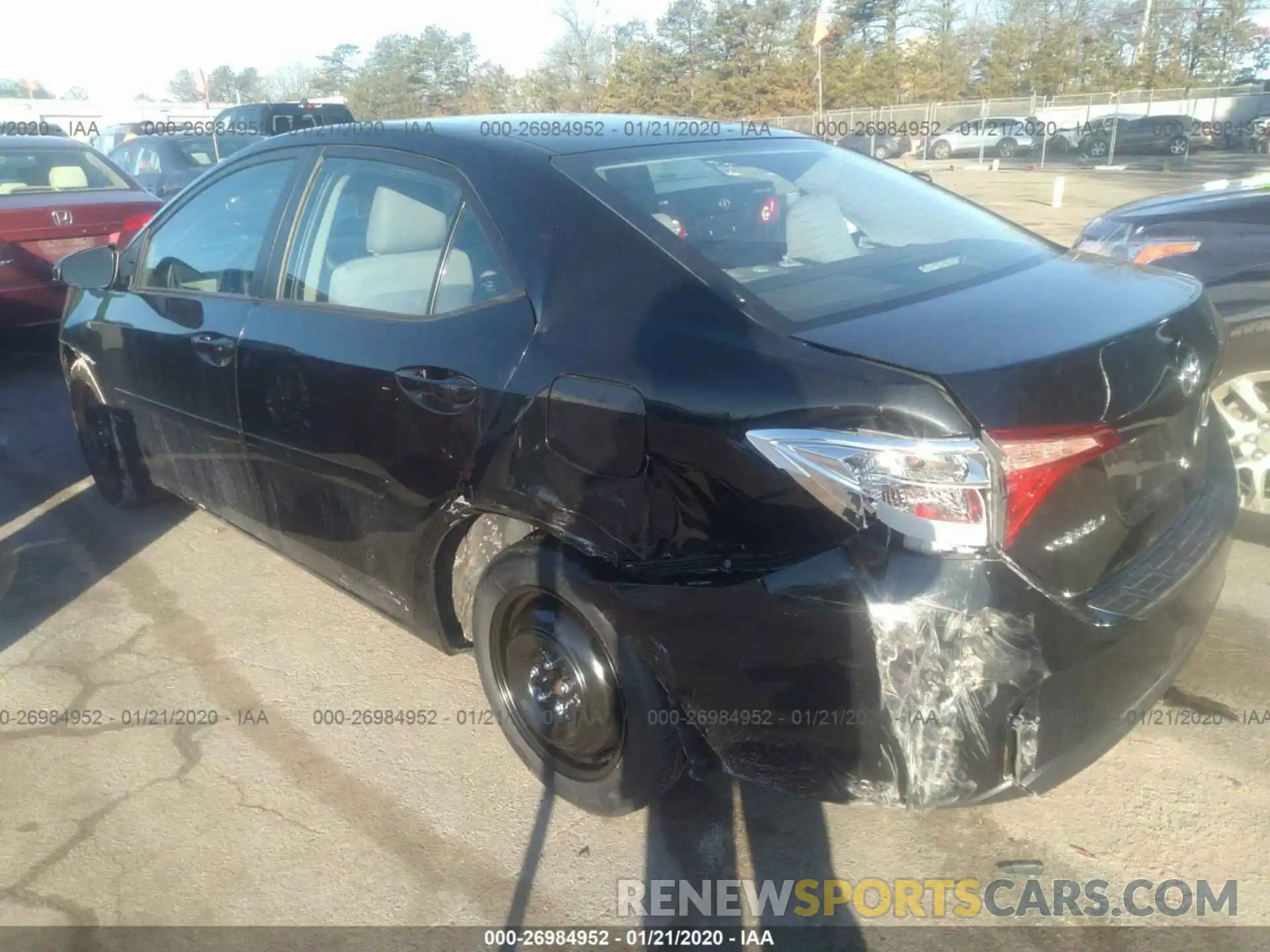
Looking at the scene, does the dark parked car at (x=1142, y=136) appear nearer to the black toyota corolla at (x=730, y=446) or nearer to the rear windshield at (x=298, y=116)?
the rear windshield at (x=298, y=116)

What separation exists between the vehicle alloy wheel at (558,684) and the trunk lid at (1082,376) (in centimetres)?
97

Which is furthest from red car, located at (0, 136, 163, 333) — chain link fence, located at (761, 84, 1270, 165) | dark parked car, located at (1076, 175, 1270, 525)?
chain link fence, located at (761, 84, 1270, 165)

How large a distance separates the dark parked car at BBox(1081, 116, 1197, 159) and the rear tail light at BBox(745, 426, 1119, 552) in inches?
1340

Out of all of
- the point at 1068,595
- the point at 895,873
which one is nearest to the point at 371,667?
the point at 895,873

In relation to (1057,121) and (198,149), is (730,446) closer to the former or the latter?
(198,149)

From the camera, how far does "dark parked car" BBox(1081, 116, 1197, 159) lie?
31.4 metres

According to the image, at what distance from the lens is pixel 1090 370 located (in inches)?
82.0

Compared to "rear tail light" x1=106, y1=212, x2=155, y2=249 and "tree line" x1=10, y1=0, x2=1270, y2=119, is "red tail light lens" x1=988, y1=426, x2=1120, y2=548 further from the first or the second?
"tree line" x1=10, y1=0, x2=1270, y2=119

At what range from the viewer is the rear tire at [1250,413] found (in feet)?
12.5

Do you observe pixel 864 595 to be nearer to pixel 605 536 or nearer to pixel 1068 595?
pixel 1068 595

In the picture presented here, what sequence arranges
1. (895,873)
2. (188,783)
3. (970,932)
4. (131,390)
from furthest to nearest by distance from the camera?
(131,390) → (188,783) → (895,873) → (970,932)

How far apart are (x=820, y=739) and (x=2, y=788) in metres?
2.44

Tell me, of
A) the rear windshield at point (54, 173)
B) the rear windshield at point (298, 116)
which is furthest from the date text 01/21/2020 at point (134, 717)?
the rear windshield at point (298, 116)

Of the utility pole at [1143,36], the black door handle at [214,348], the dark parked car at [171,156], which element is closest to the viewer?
the black door handle at [214,348]
